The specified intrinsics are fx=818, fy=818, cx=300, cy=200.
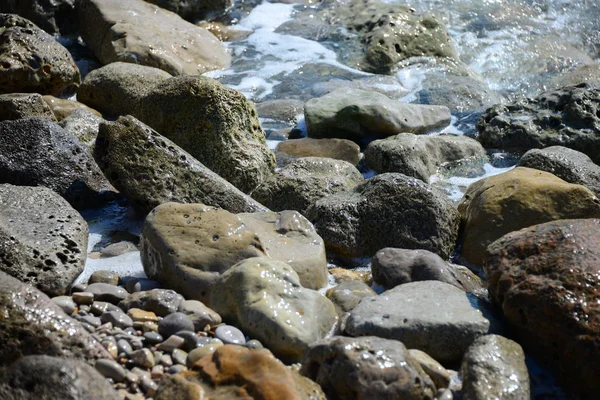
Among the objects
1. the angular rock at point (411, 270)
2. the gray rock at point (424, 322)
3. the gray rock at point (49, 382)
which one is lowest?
the angular rock at point (411, 270)

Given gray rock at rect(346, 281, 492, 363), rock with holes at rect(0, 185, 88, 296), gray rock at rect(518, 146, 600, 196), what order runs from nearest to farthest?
gray rock at rect(346, 281, 492, 363) → rock with holes at rect(0, 185, 88, 296) → gray rock at rect(518, 146, 600, 196)

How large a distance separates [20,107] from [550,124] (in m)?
5.25

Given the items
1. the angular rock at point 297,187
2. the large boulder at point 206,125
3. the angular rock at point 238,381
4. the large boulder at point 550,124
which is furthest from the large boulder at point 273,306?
the large boulder at point 550,124

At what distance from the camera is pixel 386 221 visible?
5840 mm

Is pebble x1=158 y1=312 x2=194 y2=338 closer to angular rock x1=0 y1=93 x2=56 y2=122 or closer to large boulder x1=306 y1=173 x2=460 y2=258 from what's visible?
large boulder x1=306 y1=173 x2=460 y2=258

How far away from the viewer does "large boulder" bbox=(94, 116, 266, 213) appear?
558 centimetres

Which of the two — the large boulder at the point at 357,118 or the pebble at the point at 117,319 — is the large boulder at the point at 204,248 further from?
the large boulder at the point at 357,118

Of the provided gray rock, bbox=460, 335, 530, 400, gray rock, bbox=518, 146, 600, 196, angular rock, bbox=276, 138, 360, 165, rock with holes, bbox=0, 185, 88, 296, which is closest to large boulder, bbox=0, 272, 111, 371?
rock with holes, bbox=0, 185, 88, 296

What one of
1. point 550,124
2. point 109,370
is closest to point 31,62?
point 109,370

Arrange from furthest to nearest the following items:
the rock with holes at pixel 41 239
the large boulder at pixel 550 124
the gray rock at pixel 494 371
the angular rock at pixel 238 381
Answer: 1. the large boulder at pixel 550 124
2. the rock with holes at pixel 41 239
3. the gray rock at pixel 494 371
4. the angular rock at pixel 238 381

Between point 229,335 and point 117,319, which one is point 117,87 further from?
point 229,335

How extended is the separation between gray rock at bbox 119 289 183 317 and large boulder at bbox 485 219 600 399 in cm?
177

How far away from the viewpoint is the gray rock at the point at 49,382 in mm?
3012

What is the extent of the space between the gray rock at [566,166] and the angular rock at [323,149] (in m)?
1.56
